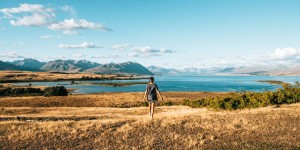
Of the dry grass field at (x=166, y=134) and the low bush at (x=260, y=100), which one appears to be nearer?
the dry grass field at (x=166, y=134)

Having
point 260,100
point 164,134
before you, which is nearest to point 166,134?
point 164,134

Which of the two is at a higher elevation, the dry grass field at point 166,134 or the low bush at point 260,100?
the low bush at point 260,100

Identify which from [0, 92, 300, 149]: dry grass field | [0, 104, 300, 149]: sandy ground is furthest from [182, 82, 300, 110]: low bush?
[0, 104, 300, 149]: sandy ground

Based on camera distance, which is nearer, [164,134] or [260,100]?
[164,134]

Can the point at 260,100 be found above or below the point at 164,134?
above

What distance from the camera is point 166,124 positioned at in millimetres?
23500

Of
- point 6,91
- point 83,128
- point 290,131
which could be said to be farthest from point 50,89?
point 290,131

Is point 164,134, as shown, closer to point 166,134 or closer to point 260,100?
point 166,134

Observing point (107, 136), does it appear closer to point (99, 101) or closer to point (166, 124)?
point (166, 124)

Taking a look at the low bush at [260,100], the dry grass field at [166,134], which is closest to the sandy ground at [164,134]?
the dry grass field at [166,134]

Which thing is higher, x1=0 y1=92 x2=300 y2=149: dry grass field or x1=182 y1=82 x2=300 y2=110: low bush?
x1=182 y1=82 x2=300 y2=110: low bush

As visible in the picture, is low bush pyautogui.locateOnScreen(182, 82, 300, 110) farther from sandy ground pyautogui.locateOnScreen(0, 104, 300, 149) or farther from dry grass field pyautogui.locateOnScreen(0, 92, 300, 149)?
sandy ground pyautogui.locateOnScreen(0, 104, 300, 149)

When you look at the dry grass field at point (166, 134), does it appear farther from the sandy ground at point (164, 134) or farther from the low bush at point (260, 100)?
the low bush at point (260, 100)

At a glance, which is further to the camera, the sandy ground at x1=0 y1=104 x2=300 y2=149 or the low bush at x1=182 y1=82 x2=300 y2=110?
the low bush at x1=182 y1=82 x2=300 y2=110
